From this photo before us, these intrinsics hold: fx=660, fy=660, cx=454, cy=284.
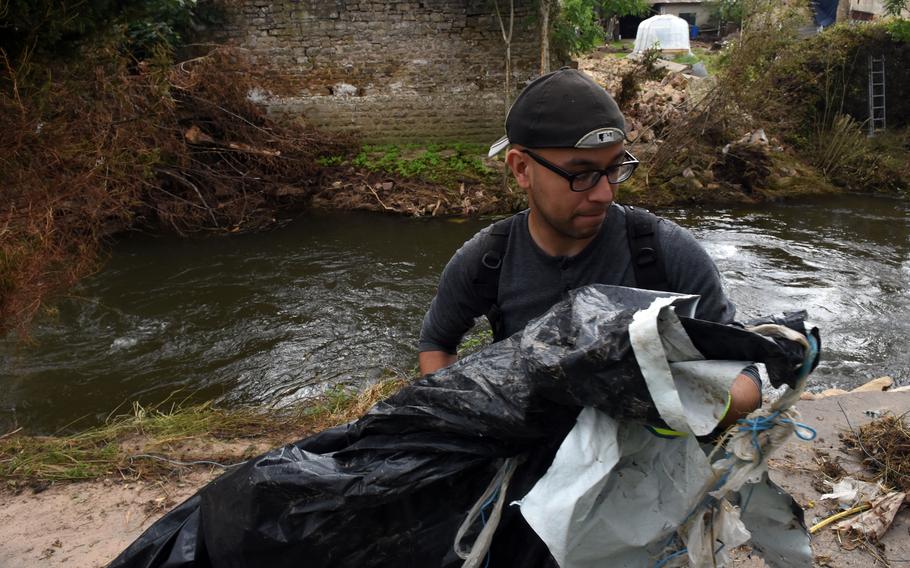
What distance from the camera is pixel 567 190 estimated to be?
1.63 m

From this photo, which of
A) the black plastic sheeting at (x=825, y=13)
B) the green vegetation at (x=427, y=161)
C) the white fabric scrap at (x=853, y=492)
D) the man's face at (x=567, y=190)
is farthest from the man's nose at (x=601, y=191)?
the black plastic sheeting at (x=825, y=13)

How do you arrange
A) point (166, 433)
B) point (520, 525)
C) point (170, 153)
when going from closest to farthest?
point (520, 525) < point (166, 433) < point (170, 153)

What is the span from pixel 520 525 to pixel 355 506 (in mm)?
380

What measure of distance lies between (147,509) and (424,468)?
2.23 metres

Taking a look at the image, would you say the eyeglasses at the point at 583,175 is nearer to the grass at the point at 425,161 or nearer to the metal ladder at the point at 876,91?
the grass at the point at 425,161

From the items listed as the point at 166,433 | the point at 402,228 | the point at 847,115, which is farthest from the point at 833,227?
the point at 166,433

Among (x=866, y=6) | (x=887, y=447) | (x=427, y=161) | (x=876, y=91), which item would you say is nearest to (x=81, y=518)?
(x=887, y=447)

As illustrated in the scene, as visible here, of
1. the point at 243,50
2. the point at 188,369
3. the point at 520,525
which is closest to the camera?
the point at 520,525

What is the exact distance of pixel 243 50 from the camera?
36.7 ft

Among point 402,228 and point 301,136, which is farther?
point 301,136

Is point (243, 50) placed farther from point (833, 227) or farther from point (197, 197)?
point (833, 227)

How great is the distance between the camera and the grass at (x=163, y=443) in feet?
11.4

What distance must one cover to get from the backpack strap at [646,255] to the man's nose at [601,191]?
0.13 m

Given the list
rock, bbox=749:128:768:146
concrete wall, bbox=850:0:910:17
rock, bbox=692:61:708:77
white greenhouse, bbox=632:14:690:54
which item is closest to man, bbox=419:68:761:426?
rock, bbox=749:128:768:146
